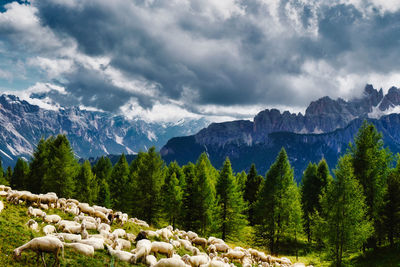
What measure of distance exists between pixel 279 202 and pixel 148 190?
63.5ft

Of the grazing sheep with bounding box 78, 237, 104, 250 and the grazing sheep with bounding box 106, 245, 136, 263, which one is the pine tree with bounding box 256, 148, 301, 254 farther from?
the grazing sheep with bounding box 78, 237, 104, 250

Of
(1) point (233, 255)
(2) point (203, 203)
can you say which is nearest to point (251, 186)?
(2) point (203, 203)

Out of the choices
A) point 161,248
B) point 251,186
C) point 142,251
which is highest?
point 251,186

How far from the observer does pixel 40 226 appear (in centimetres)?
1844

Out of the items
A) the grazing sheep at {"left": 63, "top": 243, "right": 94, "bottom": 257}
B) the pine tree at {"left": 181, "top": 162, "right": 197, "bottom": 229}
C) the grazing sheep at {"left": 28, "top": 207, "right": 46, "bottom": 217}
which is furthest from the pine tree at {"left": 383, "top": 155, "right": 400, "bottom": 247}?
the grazing sheep at {"left": 28, "top": 207, "right": 46, "bottom": 217}

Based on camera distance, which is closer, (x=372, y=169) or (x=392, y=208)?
(x=372, y=169)

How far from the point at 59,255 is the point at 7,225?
16.3ft

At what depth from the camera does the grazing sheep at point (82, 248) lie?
13.7 meters

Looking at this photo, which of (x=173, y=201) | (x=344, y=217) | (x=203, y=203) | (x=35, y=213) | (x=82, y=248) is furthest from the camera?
(x=173, y=201)

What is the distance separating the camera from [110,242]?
56.6 feet

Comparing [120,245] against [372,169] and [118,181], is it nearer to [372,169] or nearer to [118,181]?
[372,169]

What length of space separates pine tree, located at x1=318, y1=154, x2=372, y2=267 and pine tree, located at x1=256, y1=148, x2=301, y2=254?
34.4ft

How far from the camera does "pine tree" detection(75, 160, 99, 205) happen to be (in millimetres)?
50750

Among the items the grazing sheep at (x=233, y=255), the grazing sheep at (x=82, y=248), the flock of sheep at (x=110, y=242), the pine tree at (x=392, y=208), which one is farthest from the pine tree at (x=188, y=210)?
the grazing sheep at (x=82, y=248)
